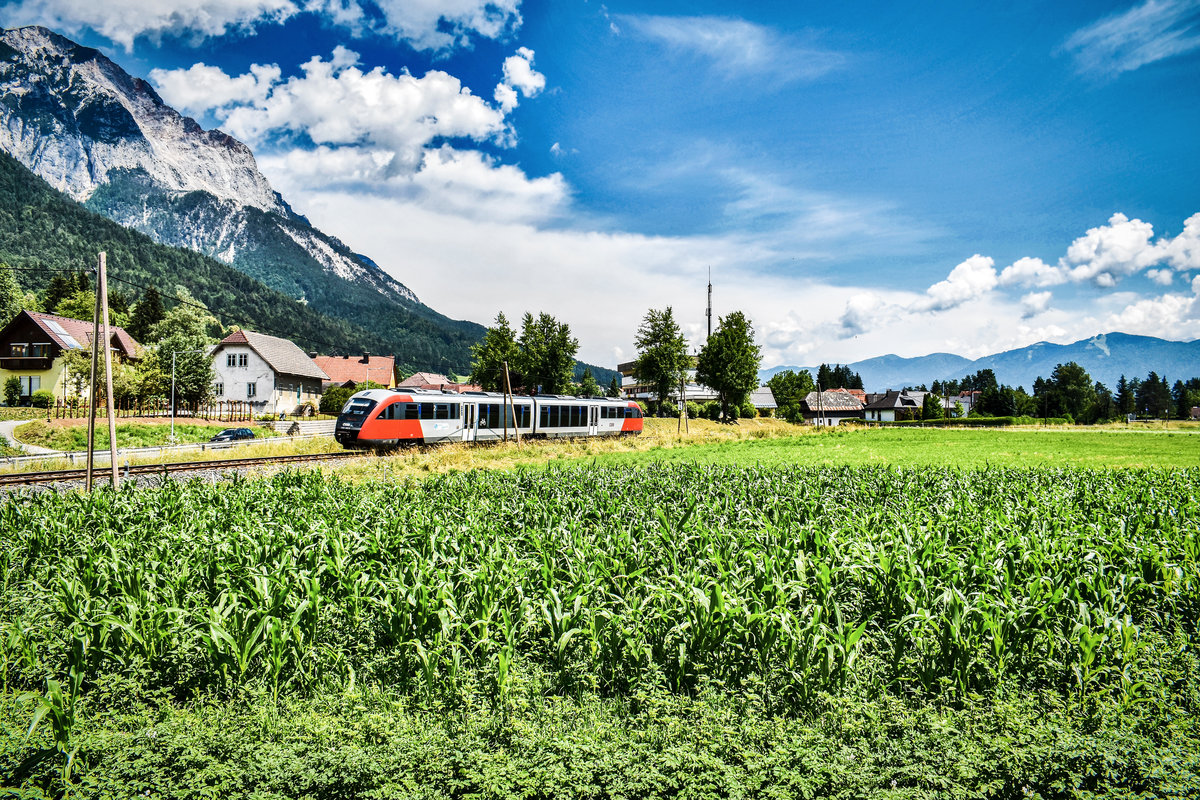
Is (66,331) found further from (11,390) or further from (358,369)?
(358,369)

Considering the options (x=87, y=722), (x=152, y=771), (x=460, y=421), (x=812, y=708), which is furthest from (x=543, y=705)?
(x=460, y=421)

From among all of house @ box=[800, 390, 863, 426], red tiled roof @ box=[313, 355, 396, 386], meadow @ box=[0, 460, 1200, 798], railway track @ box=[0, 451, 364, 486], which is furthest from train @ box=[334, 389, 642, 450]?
house @ box=[800, 390, 863, 426]

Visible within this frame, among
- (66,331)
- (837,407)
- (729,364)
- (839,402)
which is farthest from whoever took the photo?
(839,402)

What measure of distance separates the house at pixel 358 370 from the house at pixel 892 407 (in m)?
85.9

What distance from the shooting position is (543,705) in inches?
173

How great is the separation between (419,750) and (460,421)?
26147 mm

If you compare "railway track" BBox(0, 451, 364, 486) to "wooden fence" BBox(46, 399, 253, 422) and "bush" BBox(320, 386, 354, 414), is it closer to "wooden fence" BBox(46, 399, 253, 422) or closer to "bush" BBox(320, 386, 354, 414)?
"wooden fence" BBox(46, 399, 253, 422)

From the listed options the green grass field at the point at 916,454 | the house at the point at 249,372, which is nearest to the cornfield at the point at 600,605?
the green grass field at the point at 916,454

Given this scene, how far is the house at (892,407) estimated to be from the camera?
110 m

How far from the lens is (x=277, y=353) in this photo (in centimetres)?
6869

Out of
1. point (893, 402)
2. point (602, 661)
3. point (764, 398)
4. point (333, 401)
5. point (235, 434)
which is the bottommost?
point (602, 661)

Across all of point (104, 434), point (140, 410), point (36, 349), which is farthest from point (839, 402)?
point (36, 349)

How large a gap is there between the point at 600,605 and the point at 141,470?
1949 centimetres

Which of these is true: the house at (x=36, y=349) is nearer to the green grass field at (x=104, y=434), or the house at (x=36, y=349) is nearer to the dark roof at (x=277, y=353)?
the dark roof at (x=277, y=353)
